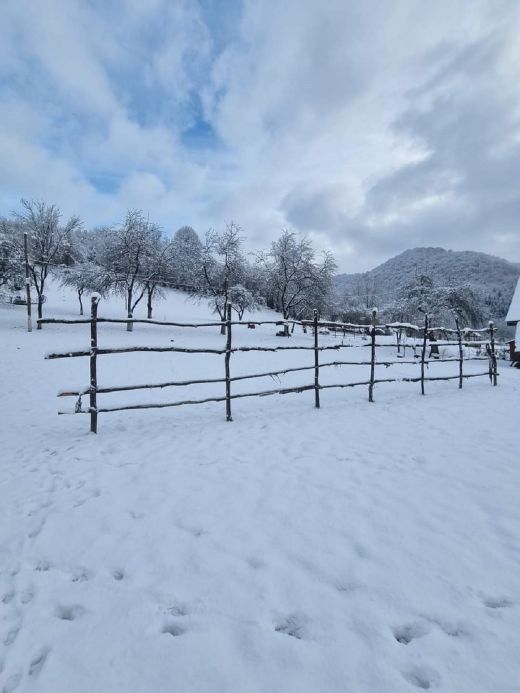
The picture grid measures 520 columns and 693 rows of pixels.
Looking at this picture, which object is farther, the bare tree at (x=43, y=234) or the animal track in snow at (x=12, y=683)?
the bare tree at (x=43, y=234)

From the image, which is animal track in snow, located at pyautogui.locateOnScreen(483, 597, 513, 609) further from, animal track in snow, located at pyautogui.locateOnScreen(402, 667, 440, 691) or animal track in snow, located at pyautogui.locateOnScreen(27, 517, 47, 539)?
animal track in snow, located at pyautogui.locateOnScreen(27, 517, 47, 539)

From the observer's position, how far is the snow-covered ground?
1439 millimetres

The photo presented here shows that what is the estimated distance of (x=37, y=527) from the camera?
2479mm

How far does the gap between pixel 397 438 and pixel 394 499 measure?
176 centimetres

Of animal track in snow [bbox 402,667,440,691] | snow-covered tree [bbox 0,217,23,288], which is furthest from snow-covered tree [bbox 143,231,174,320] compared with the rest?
animal track in snow [bbox 402,667,440,691]

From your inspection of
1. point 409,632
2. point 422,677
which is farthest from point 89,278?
point 422,677

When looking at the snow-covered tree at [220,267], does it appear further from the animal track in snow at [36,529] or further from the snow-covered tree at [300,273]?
the animal track in snow at [36,529]

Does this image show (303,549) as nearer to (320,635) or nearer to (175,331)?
(320,635)

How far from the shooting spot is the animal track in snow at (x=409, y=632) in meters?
1.57

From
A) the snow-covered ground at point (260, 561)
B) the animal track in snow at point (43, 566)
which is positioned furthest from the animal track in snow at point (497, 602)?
the animal track in snow at point (43, 566)

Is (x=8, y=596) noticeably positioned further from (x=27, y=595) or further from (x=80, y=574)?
(x=80, y=574)

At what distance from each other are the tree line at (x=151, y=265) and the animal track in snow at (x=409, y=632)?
17882 mm

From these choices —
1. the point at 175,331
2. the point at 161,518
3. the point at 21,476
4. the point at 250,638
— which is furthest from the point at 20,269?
the point at 250,638

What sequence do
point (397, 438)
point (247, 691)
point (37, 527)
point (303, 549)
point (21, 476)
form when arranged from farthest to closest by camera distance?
1. point (397, 438)
2. point (21, 476)
3. point (37, 527)
4. point (303, 549)
5. point (247, 691)
